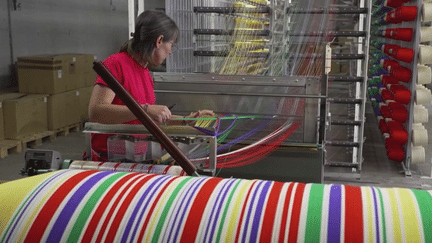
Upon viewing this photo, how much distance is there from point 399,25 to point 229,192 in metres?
5.90

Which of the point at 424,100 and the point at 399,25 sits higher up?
the point at 399,25

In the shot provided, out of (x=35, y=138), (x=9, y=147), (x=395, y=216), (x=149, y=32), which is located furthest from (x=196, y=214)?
(x=35, y=138)

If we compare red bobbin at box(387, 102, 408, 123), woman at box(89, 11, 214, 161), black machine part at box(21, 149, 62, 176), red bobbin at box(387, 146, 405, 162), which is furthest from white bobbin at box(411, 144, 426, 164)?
black machine part at box(21, 149, 62, 176)

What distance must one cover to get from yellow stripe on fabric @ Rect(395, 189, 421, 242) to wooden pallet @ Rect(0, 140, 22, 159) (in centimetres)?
536

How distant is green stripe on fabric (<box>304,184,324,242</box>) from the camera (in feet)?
1.93

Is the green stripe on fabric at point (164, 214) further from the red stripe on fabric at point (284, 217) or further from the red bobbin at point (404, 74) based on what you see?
the red bobbin at point (404, 74)

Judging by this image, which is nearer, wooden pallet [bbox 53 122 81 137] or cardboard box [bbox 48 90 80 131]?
cardboard box [bbox 48 90 80 131]

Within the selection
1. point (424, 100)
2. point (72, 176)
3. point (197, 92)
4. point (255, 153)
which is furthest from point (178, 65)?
point (72, 176)

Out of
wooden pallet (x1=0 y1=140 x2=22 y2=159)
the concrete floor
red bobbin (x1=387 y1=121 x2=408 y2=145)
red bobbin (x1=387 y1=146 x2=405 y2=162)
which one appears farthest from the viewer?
wooden pallet (x1=0 y1=140 x2=22 y2=159)

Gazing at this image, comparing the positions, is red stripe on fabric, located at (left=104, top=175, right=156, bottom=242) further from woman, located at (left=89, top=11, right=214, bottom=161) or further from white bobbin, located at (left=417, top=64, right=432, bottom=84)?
white bobbin, located at (left=417, top=64, right=432, bottom=84)

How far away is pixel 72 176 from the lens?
0.71 m

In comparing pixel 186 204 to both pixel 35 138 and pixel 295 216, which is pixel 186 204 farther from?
pixel 35 138

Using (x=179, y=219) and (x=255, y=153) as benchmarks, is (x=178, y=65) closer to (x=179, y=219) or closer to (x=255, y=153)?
(x=255, y=153)

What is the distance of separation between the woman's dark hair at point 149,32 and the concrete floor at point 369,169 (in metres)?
2.25
